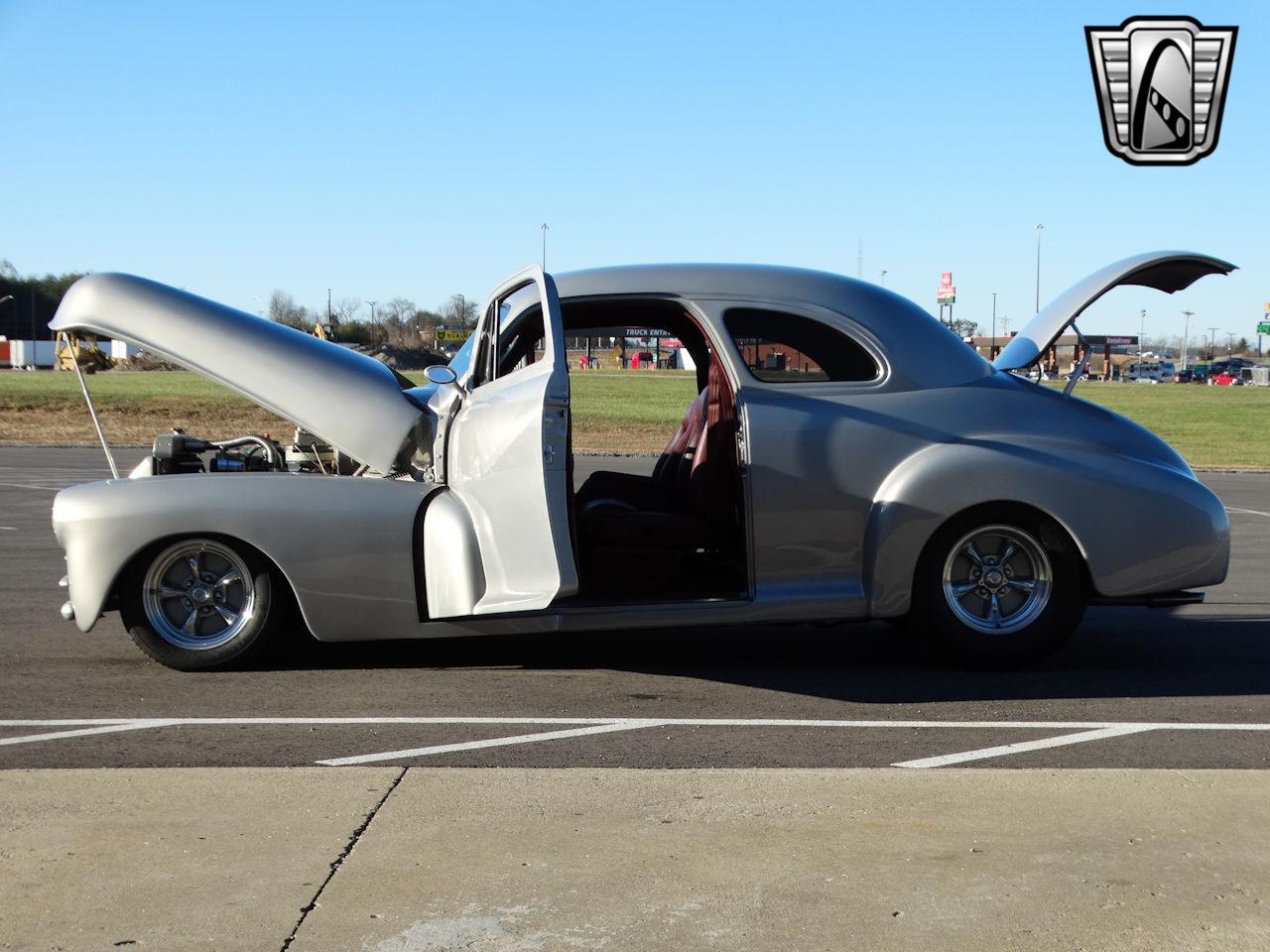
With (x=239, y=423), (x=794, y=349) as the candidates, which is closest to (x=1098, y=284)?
(x=794, y=349)

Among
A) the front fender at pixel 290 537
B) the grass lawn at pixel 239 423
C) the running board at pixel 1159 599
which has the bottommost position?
the grass lawn at pixel 239 423

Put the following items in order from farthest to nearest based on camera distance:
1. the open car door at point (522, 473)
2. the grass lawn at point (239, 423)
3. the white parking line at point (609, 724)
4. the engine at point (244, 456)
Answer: the grass lawn at point (239, 423) → the engine at point (244, 456) → the open car door at point (522, 473) → the white parking line at point (609, 724)

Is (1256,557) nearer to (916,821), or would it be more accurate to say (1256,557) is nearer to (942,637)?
(942,637)

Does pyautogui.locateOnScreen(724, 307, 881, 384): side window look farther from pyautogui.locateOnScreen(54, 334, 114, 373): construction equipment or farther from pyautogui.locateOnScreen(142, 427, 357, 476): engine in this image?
pyautogui.locateOnScreen(54, 334, 114, 373): construction equipment

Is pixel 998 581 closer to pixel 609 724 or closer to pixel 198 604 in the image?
pixel 609 724

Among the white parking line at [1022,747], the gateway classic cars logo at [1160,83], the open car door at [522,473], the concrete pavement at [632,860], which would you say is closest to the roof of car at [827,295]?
the open car door at [522,473]

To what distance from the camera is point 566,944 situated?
354 cm

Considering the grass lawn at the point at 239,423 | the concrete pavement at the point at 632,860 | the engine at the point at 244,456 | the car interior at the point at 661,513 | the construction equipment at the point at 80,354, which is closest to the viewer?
the concrete pavement at the point at 632,860

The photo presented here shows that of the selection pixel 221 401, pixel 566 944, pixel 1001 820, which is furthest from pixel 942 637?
pixel 221 401

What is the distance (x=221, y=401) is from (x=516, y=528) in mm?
30247

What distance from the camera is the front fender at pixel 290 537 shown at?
6.63 metres

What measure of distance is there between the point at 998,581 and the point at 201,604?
3.79m

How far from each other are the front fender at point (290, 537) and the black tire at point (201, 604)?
95 millimetres

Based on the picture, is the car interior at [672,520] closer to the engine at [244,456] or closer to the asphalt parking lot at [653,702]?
the asphalt parking lot at [653,702]
